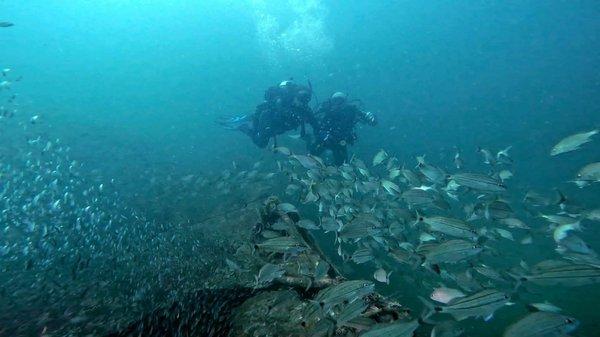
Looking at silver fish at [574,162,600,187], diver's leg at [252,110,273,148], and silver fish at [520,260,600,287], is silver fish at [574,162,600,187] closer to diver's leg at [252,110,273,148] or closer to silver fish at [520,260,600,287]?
silver fish at [520,260,600,287]

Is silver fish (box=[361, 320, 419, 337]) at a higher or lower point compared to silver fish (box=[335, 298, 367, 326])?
higher

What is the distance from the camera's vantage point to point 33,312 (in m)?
6.43

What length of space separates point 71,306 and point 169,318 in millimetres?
2611

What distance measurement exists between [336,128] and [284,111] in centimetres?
194

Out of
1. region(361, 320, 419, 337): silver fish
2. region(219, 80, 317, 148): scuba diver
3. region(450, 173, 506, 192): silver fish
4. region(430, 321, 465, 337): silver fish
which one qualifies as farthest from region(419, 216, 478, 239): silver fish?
region(219, 80, 317, 148): scuba diver

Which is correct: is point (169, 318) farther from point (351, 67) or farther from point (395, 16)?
point (395, 16)

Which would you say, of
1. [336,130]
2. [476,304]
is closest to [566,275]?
[476,304]

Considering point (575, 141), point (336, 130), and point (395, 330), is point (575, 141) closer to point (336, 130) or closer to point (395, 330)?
point (395, 330)

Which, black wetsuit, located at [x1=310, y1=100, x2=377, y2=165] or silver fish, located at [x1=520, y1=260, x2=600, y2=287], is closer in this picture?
silver fish, located at [x1=520, y1=260, x2=600, y2=287]

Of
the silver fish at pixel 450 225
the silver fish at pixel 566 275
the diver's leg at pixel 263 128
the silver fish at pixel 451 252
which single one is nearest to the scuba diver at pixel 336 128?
the diver's leg at pixel 263 128

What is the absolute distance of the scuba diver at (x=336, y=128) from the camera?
12.1 metres

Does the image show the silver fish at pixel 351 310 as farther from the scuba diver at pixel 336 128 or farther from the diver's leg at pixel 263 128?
→ the diver's leg at pixel 263 128

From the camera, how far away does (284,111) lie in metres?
12.6

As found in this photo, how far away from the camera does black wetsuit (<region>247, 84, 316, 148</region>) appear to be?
12.4 m
